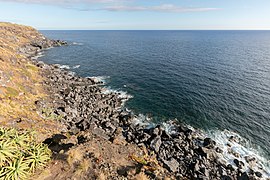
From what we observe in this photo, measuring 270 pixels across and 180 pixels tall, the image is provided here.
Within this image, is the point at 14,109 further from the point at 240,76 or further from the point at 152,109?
the point at 240,76

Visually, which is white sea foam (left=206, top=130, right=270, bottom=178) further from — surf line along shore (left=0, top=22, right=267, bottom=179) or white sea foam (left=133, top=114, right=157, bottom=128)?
white sea foam (left=133, top=114, right=157, bottom=128)

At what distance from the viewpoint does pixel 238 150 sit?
36.9m

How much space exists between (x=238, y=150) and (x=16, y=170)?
130ft

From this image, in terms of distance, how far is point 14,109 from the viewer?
35.4m

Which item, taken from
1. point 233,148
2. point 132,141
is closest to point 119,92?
point 132,141

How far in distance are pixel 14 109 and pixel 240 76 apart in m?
81.7

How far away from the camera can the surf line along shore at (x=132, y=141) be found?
25125mm

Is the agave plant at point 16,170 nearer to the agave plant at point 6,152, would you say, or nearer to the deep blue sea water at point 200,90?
the agave plant at point 6,152

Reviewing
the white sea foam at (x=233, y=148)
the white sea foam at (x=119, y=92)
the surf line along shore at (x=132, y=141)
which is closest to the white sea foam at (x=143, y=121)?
the white sea foam at (x=233, y=148)

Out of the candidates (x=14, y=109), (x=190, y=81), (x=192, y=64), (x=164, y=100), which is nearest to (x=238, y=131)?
(x=164, y=100)

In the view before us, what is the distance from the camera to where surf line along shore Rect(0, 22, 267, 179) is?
25125 millimetres

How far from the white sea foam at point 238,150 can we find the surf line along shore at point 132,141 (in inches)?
13.2

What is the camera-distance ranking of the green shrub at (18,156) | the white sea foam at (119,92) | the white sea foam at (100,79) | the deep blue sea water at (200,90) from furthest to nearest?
the white sea foam at (100,79) → the white sea foam at (119,92) → the deep blue sea water at (200,90) → the green shrub at (18,156)

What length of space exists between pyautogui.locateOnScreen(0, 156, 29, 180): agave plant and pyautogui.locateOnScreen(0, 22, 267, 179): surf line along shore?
15.3 ft
